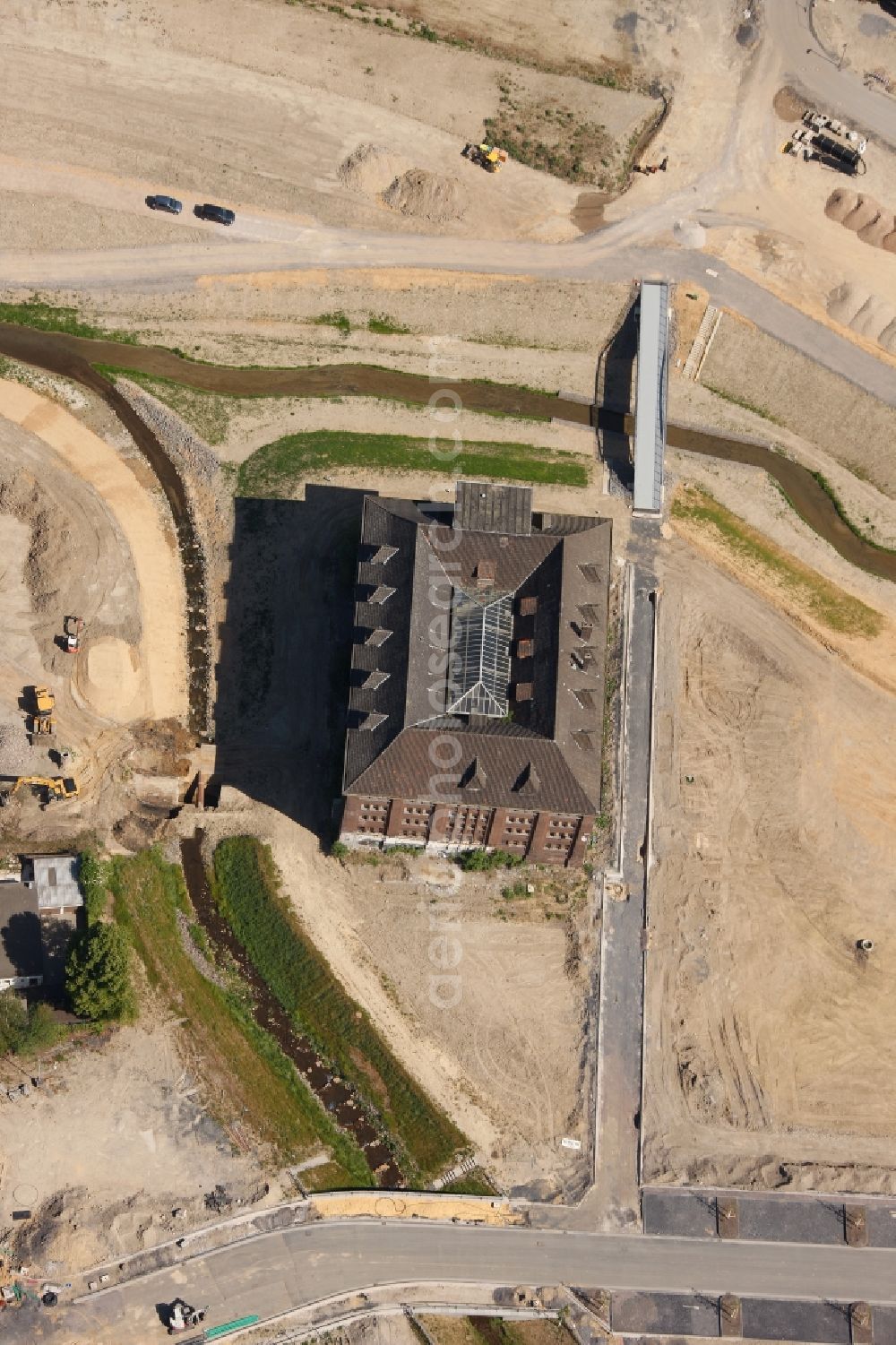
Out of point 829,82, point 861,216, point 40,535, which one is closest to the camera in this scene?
point 40,535

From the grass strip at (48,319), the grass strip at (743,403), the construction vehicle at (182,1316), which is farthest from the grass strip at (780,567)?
the construction vehicle at (182,1316)

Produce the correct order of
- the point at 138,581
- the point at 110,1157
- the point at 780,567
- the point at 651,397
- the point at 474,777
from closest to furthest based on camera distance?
the point at 474,777, the point at 110,1157, the point at 138,581, the point at 651,397, the point at 780,567

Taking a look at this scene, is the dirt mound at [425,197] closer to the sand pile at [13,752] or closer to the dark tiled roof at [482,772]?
the dark tiled roof at [482,772]

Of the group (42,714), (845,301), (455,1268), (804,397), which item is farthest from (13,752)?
(845,301)

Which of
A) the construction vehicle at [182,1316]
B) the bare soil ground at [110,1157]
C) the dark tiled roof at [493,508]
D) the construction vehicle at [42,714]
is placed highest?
the dark tiled roof at [493,508]

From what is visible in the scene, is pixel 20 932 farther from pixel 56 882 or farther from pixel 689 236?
pixel 689 236

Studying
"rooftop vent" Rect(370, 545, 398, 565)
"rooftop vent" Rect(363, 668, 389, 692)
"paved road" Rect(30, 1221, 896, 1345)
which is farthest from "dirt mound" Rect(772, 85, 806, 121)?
"paved road" Rect(30, 1221, 896, 1345)
